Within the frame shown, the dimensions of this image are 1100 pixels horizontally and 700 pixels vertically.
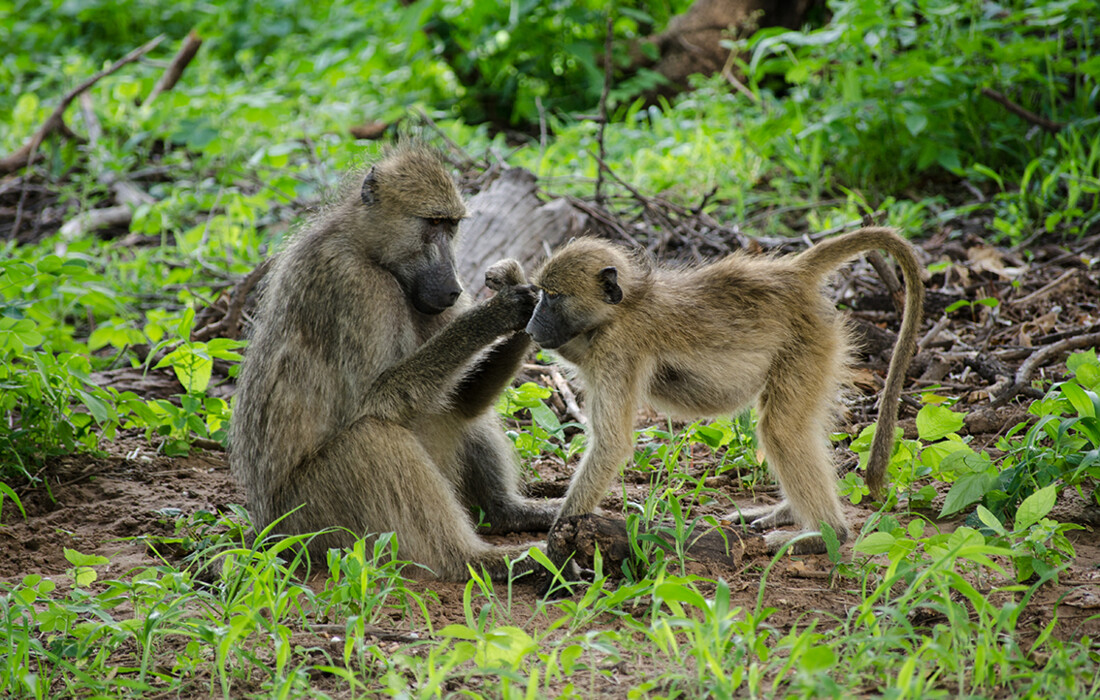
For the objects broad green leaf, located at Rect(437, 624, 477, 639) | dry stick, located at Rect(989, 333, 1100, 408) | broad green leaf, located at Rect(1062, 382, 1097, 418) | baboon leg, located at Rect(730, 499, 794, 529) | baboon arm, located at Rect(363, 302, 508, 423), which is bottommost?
baboon leg, located at Rect(730, 499, 794, 529)


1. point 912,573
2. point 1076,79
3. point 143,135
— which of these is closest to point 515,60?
point 143,135

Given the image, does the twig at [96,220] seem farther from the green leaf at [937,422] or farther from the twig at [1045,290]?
the twig at [1045,290]

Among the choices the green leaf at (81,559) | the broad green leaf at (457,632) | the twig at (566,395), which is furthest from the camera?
the twig at (566,395)

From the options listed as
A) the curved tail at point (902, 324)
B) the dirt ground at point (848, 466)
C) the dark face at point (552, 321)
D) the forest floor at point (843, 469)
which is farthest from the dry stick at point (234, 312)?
the curved tail at point (902, 324)

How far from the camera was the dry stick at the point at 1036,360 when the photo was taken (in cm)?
406

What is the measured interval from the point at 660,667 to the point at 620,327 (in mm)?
1188

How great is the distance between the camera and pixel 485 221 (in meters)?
5.21

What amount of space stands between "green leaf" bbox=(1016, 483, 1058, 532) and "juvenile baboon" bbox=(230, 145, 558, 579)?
1.46 meters

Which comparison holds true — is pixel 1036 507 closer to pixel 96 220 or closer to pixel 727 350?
pixel 727 350

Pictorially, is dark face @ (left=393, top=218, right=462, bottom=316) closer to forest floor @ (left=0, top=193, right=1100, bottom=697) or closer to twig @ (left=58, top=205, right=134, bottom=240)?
forest floor @ (left=0, top=193, right=1100, bottom=697)

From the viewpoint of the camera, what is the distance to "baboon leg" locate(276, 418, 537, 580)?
3.17 metres

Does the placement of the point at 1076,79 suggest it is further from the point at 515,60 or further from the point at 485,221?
the point at 515,60

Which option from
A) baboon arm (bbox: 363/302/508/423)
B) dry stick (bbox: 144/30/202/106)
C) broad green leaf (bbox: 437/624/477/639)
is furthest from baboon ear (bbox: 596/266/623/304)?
dry stick (bbox: 144/30/202/106)

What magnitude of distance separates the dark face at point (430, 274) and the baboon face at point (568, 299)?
345mm
